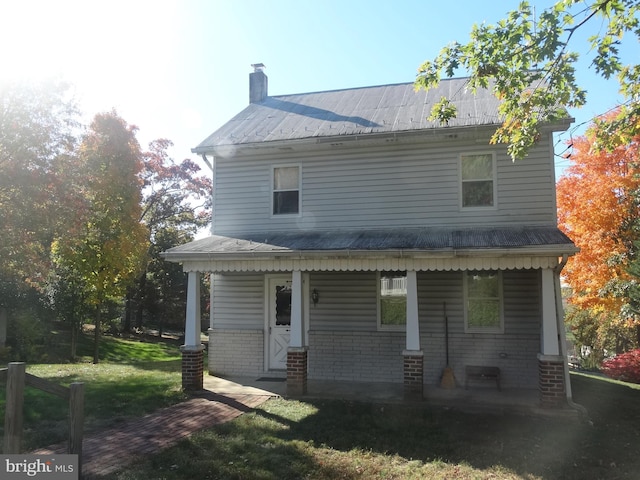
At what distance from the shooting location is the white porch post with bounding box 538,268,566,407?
830 centimetres

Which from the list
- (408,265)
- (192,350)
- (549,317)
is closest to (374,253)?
(408,265)

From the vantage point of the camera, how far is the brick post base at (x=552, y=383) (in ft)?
27.2

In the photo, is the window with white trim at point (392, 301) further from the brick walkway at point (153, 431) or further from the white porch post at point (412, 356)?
the brick walkway at point (153, 431)

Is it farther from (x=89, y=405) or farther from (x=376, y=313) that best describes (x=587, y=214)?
(x=89, y=405)

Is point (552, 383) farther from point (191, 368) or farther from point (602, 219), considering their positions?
point (602, 219)

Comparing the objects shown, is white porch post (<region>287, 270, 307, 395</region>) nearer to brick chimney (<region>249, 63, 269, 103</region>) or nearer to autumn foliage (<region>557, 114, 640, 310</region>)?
brick chimney (<region>249, 63, 269, 103</region>)

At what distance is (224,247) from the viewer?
10.4 m

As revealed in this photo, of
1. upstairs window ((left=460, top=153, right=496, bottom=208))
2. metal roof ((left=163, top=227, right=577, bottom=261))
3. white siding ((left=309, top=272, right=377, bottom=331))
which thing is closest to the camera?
metal roof ((left=163, top=227, right=577, bottom=261))

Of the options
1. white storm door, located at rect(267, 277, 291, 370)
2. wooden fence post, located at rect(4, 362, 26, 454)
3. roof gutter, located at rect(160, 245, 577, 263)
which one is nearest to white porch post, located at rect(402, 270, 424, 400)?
roof gutter, located at rect(160, 245, 577, 263)

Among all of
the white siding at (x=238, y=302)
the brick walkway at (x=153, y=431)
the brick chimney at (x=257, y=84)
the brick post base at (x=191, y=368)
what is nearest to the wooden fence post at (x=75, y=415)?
the brick walkway at (x=153, y=431)

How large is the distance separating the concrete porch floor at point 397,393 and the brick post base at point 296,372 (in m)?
0.16

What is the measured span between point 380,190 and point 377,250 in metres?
2.52

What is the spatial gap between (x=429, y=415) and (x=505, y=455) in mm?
1920

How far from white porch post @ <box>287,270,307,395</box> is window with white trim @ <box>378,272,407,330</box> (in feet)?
7.64
